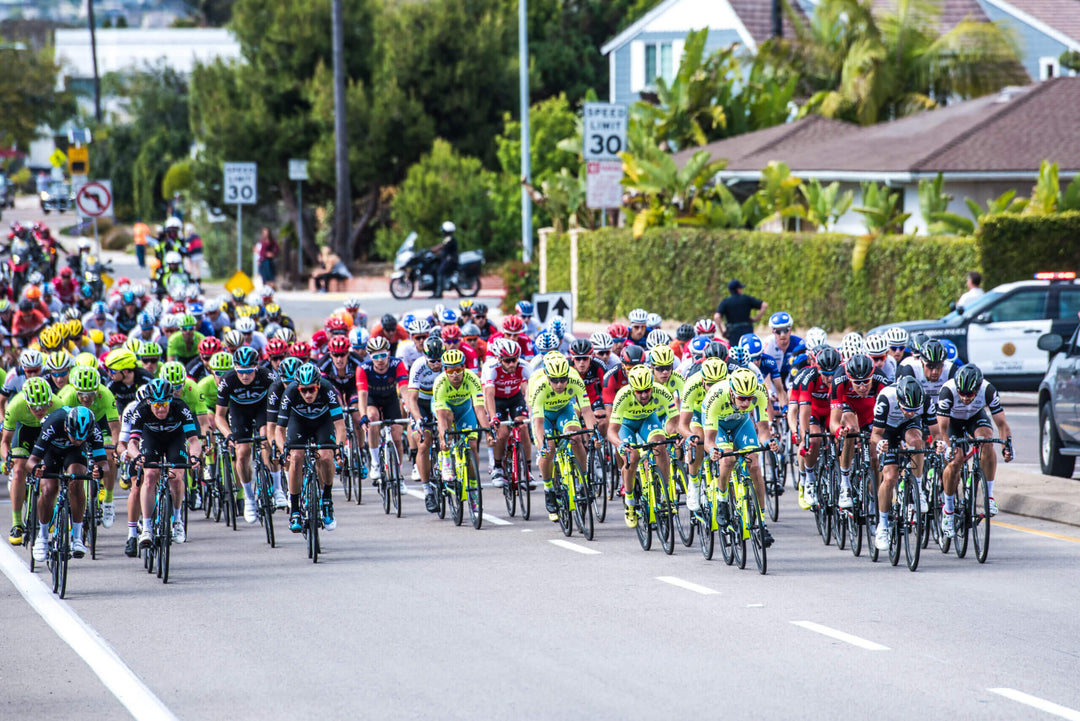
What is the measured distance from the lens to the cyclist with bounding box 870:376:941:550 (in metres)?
13.2

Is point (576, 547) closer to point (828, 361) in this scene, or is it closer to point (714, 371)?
point (714, 371)

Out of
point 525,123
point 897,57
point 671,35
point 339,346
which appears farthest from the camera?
point 671,35

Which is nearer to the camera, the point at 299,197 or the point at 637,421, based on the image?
the point at 637,421

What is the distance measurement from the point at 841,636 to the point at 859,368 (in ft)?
12.0

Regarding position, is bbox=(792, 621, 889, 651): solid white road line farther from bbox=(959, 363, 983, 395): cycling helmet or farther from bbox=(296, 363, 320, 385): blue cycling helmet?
bbox=(296, 363, 320, 385): blue cycling helmet

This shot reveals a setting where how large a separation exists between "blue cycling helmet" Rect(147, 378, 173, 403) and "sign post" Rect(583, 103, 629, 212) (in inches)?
596


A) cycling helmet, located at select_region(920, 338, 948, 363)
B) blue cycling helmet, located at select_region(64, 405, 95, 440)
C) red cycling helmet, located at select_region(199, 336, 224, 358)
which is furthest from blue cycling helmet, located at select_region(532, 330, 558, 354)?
blue cycling helmet, located at select_region(64, 405, 95, 440)

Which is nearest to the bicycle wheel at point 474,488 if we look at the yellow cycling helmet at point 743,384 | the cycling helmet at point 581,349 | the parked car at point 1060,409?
the cycling helmet at point 581,349

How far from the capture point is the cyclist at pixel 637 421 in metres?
14.6

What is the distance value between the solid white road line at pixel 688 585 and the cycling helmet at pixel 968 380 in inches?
105

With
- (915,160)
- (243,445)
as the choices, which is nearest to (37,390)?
(243,445)

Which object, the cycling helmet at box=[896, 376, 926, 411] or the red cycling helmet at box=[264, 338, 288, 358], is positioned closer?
the cycling helmet at box=[896, 376, 926, 411]

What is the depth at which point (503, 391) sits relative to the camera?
1709 cm

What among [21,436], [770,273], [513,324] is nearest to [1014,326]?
[513,324]
